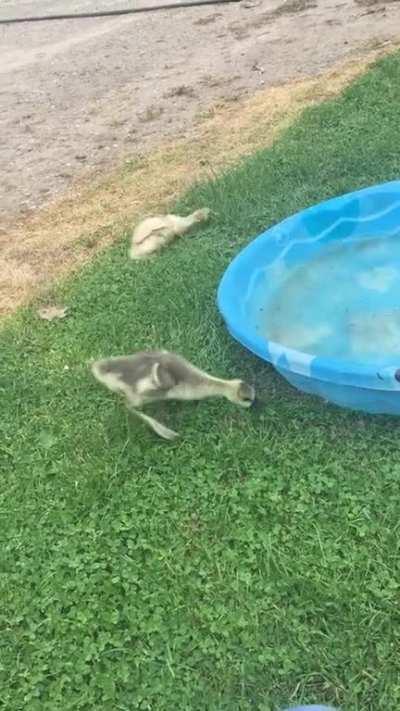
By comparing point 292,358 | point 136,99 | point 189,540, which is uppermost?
point 292,358

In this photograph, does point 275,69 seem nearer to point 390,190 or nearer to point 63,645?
point 390,190

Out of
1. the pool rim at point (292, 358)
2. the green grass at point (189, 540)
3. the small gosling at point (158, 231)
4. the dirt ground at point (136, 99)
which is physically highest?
the pool rim at point (292, 358)

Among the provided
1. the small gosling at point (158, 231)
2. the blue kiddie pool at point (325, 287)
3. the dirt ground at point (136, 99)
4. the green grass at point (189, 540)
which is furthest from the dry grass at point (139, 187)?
the blue kiddie pool at point (325, 287)

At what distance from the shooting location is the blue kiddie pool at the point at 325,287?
8.36 feet

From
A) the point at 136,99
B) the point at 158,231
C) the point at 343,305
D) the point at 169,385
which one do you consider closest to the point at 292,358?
the point at 169,385

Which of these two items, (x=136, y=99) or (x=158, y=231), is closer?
(x=158, y=231)

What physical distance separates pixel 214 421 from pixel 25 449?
0.47 m

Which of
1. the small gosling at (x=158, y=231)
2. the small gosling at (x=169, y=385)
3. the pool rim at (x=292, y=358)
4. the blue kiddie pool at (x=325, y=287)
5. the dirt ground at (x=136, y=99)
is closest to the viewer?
the pool rim at (x=292, y=358)

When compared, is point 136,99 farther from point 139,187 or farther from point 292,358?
point 292,358

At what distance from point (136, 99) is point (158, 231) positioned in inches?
66.6

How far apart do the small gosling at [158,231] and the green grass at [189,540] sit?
383 millimetres

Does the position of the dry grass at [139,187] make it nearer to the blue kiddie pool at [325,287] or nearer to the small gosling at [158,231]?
the small gosling at [158,231]

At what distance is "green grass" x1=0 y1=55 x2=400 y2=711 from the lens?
5.87ft

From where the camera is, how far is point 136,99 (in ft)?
15.4
